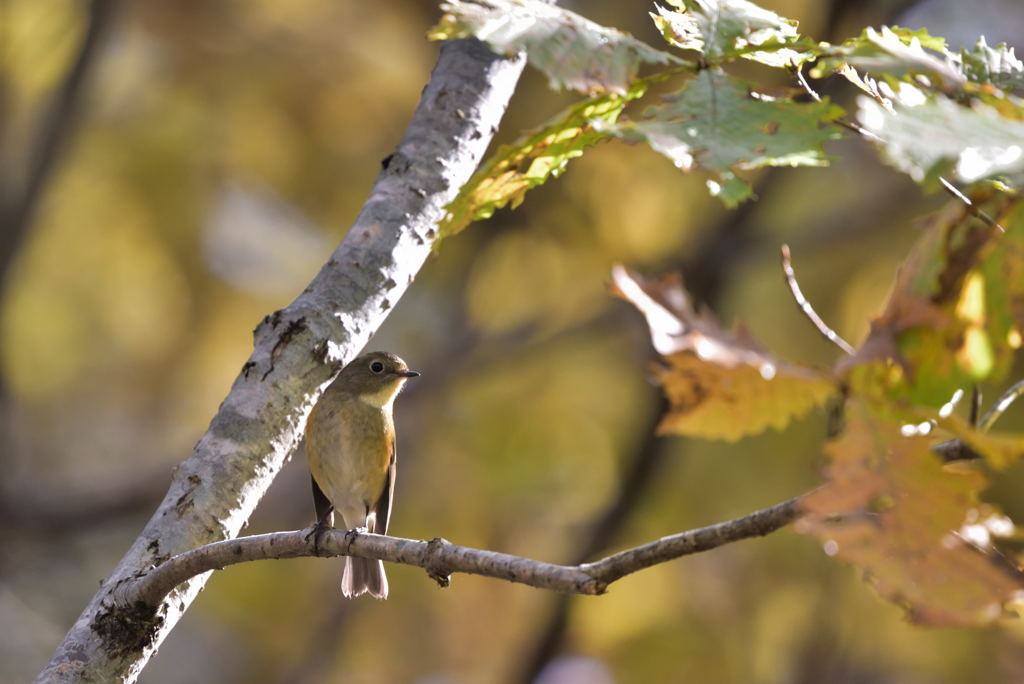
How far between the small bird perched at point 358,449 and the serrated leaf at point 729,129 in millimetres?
3663

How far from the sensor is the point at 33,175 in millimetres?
5949

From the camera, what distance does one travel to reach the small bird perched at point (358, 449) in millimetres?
4922

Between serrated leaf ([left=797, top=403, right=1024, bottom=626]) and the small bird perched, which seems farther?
the small bird perched

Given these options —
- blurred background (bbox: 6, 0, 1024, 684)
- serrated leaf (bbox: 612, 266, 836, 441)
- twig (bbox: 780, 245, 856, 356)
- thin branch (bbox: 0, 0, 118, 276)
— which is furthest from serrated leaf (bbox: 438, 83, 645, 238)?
blurred background (bbox: 6, 0, 1024, 684)

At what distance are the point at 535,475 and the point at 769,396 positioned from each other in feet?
25.5

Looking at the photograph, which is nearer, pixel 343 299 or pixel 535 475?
pixel 343 299

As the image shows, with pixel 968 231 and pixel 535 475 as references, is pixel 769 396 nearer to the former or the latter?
pixel 968 231

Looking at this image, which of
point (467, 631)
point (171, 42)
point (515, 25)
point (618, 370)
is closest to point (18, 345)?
point (171, 42)

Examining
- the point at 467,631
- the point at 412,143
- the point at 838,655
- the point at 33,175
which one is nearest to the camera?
the point at 412,143

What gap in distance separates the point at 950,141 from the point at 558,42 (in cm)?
59

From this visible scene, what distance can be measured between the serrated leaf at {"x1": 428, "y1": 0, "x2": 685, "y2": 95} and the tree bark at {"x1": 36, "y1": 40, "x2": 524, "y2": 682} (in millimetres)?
1046

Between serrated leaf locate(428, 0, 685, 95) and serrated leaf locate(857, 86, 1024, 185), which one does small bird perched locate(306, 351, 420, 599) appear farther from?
serrated leaf locate(857, 86, 1024, 185)

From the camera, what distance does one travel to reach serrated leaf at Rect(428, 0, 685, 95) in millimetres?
1439

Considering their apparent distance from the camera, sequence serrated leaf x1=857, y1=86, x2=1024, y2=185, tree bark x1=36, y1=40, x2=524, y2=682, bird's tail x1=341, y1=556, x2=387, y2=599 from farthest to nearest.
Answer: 1. bird's tail x1=341, y1=556, x2=387, y2=599
2. tree bark x1=36, y1=40, x2=524, y2=682
3. serrated leaf x1=857, y1=86, x2=1024, y2=185
